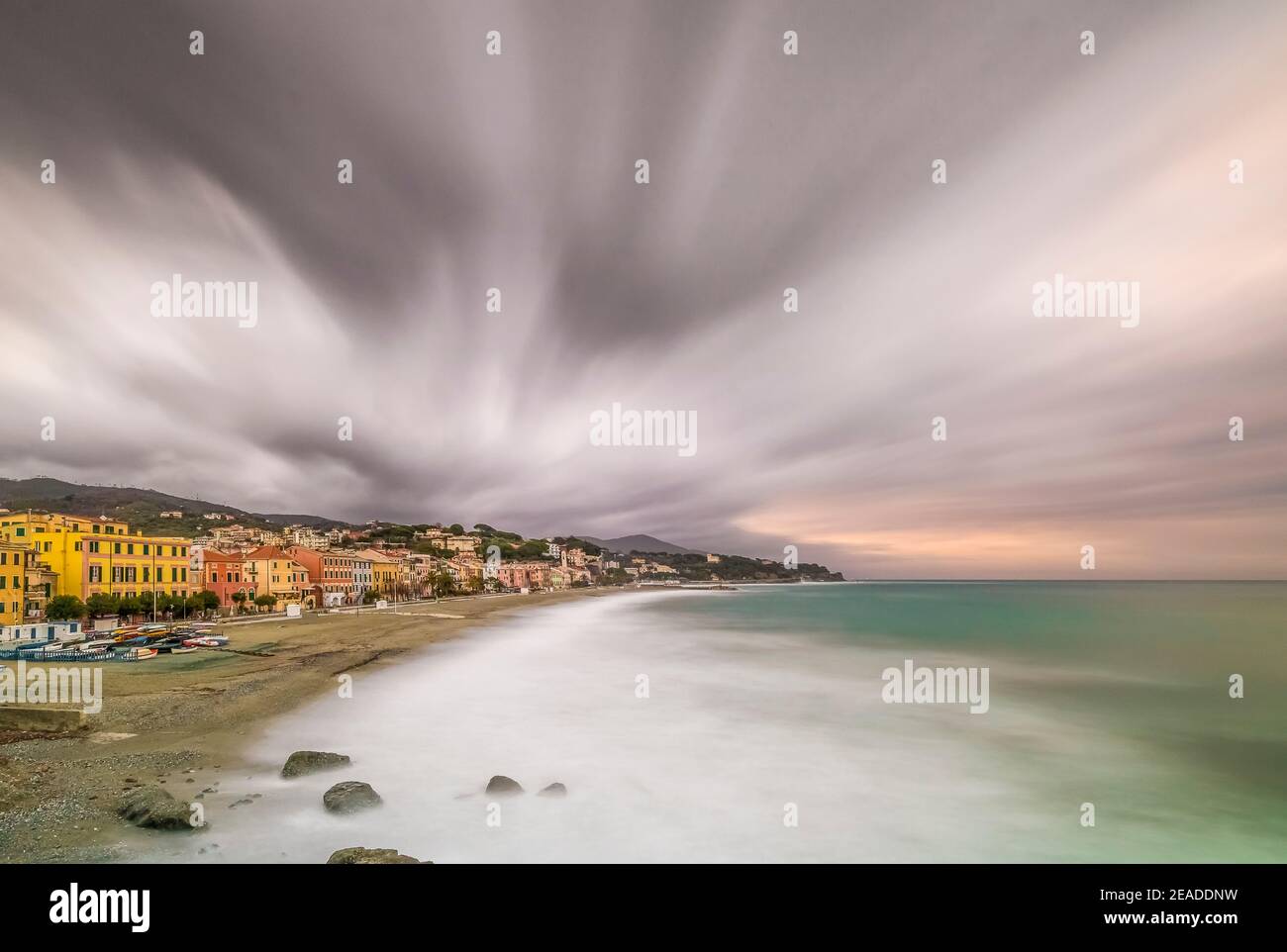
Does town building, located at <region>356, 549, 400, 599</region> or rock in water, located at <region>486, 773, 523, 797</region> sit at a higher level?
rock in water, located at <region>486, 773, 523, 797</region>

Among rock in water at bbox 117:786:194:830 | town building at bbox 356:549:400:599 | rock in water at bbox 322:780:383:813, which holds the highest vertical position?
rock in water at bbox 117:786:194:830

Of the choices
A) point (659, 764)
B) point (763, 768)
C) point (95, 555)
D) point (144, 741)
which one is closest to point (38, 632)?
point (95, 555)

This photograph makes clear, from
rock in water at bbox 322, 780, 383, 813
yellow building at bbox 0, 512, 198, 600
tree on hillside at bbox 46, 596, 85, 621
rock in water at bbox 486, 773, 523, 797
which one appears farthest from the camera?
yellow building at bbox 0, 512, 198, 600

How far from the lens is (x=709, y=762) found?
47.9 ft

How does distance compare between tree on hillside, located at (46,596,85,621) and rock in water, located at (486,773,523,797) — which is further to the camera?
tree on hillside, located at (46,596,85,621)

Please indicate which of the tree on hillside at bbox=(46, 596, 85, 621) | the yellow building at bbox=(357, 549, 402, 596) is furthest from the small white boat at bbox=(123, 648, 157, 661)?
the yellow building at bbox=(357, 549, 402, 596)

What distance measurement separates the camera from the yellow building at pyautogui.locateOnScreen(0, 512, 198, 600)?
4075 cm

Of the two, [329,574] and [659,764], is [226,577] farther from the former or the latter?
[659,764]

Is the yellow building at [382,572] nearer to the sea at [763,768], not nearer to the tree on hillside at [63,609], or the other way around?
the tree on hillside at [63,609]

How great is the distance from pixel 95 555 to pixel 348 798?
51056 mm

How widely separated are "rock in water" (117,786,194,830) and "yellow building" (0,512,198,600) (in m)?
46.7

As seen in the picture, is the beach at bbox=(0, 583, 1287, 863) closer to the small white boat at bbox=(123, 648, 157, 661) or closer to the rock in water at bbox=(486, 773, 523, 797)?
the rock in water at bbox=(486, 773, 523, 797)

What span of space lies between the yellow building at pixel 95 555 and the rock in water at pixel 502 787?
A: 49.9 metres
